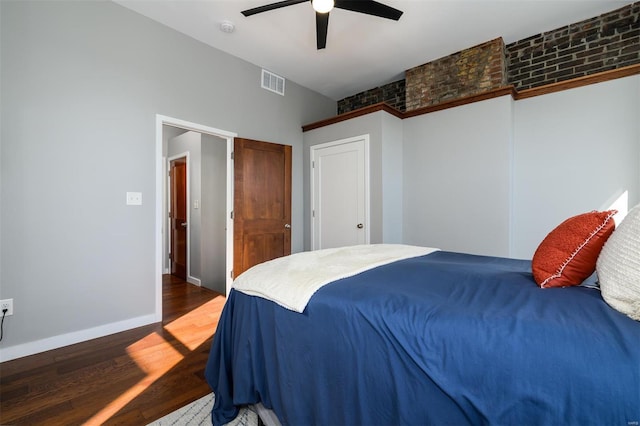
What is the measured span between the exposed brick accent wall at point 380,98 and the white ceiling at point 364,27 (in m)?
0.40

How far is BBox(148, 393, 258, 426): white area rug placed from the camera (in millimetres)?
1461

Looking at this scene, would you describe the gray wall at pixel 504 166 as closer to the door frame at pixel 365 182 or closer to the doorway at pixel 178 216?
the door frame at pixel 365 182

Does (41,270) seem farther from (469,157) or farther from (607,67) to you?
(607,67)

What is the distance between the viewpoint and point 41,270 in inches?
87.7

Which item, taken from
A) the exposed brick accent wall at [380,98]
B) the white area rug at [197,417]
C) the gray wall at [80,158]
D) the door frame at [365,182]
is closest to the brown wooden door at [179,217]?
the gray wall at [80,158]

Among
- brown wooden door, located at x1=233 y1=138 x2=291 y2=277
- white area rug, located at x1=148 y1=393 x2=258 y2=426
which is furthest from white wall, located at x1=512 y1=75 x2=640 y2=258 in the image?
white area rug, located at x1=148 y1=393 x2=258 y2=426

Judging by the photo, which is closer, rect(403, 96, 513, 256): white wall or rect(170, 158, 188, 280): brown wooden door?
rect(403, 96, 513, 256): white wall

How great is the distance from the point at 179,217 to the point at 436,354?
15.8ft

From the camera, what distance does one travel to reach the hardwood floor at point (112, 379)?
5.08 ft

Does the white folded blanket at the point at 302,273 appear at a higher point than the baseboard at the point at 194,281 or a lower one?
higher

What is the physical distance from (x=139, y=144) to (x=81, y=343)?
1.79 meters

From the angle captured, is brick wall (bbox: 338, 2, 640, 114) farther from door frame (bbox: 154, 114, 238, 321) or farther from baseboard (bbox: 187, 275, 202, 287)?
baseboard (bbox: 187, 275, 202, 287)

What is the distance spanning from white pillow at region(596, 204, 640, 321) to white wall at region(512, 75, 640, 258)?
243 cm

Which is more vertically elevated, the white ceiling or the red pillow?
the white ceiling
